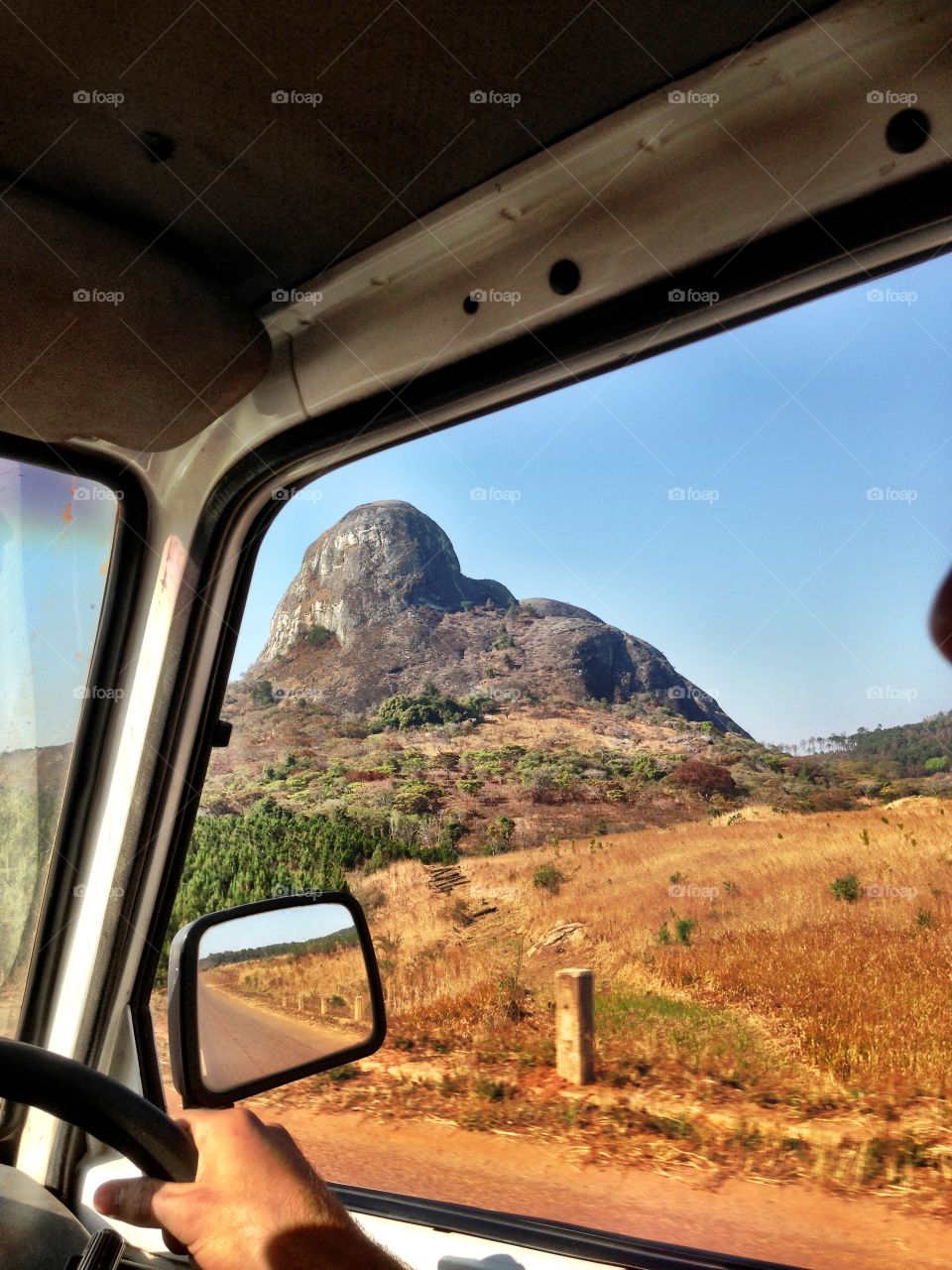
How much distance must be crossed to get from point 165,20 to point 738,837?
4257mm

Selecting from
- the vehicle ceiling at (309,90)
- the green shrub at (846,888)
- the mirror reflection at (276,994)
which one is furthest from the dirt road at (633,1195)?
the vehicle ceiling at (309,90)

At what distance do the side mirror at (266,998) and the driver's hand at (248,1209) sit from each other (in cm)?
44

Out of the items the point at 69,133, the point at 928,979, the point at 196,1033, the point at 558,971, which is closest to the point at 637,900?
the point at 558,971

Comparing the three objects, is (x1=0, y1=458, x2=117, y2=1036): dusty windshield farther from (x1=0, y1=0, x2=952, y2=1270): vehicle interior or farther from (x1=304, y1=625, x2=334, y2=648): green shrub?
(x1=304, y1=625, x2=334, y2=648): green shrub

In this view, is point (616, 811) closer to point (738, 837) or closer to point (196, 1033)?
point (738, 837)

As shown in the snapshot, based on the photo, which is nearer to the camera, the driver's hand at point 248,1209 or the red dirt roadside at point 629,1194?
the driver's hand at point 248,1209

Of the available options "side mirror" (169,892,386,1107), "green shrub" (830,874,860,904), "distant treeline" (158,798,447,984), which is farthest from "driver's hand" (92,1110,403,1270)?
"green shrub" (830,874,860,904)

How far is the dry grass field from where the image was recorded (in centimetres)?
345

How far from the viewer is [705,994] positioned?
14.4 feet

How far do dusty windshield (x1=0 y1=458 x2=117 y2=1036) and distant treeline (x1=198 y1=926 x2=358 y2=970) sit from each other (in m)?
0.51

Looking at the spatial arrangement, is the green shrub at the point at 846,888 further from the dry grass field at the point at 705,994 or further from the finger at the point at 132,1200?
the finger at the point at 132,1200

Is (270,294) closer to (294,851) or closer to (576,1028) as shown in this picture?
(294,851)

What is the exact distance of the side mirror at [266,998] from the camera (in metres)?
1.39

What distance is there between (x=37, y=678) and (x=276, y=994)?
0.82 meters
